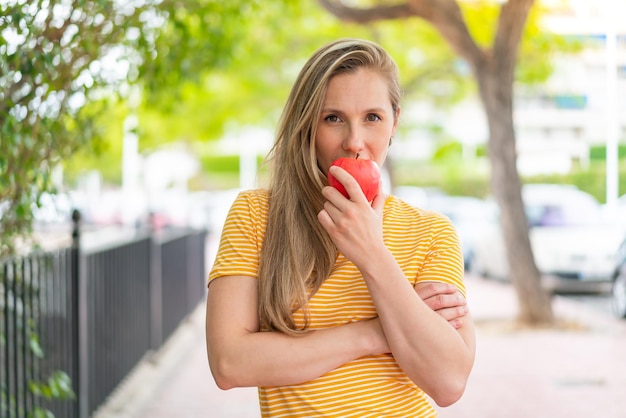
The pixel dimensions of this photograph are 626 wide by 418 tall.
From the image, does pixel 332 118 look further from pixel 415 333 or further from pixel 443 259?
pixel 415 333

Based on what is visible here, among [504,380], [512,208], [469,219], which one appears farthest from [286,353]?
[469,219]

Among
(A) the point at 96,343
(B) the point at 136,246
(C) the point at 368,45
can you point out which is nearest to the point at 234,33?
(B) the point at 136,246

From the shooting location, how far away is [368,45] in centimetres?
228

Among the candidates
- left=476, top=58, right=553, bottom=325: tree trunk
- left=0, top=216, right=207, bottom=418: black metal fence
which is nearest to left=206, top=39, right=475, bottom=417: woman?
left=0, top=216, right=207, bottom=418: black metal fence

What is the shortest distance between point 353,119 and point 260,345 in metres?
0.59

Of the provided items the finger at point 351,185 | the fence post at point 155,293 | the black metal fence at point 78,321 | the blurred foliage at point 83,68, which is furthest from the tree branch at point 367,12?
the finger at point 351,185

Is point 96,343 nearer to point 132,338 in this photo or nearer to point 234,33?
point 132,338

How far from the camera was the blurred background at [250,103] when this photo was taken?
Answer: 14.0 ft

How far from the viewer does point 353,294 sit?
2.18 m

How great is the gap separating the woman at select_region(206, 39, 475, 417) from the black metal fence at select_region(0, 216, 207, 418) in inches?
94.9

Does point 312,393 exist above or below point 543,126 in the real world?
above

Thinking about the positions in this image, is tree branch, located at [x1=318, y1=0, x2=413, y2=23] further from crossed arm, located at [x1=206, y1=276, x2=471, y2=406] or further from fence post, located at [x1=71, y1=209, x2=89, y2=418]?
crossed arm, located at [x1=206, y1=276, x2=471, y2=406]

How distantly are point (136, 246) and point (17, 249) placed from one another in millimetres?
3432

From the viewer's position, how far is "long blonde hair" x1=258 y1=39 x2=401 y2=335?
2148 mm
